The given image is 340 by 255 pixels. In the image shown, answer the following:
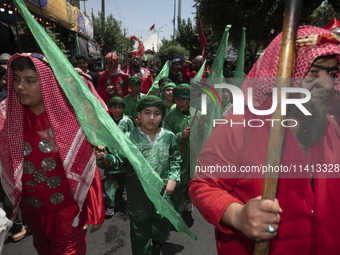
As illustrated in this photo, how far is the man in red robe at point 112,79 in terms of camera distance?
5.68 metres

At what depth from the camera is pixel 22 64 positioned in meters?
1.61

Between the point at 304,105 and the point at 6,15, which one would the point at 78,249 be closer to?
the point at 304,105

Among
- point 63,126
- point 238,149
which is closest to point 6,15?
point 63,126

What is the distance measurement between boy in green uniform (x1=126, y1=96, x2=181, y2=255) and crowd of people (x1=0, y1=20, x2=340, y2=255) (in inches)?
0.4

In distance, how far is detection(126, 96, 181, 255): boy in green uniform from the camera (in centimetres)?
247

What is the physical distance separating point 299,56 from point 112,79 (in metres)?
5.19

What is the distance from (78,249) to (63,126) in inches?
38.3

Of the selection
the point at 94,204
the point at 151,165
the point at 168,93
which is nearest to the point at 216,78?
the point at 168,93

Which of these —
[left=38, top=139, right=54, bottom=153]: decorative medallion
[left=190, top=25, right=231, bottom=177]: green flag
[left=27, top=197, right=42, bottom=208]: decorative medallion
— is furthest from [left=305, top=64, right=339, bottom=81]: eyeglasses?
[left=190, top=25, right=231, bottom=177]: green flag

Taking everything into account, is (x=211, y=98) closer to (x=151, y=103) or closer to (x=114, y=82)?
(x=151, y=103)

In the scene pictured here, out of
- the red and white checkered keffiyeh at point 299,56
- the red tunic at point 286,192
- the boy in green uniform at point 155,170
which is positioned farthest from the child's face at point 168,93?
the red tunic at point 286,192

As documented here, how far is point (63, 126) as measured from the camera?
1.67 m

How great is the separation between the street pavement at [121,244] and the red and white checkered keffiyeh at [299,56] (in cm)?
240

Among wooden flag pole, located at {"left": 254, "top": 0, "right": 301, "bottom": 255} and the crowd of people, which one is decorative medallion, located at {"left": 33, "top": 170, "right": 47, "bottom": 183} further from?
wooden flag pole, located at {"left": 254, "top": 0, "right": 301, "bottom": 255}
